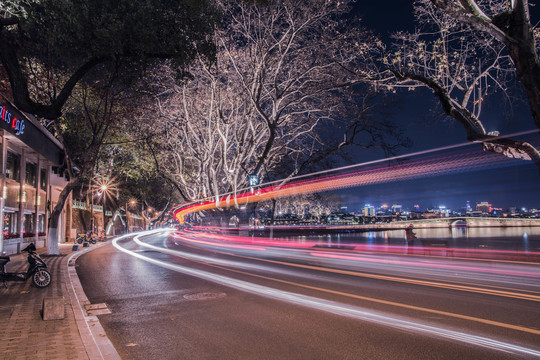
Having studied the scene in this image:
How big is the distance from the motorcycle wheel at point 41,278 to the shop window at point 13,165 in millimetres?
14948

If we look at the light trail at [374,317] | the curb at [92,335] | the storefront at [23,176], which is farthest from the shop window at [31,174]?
the light trail at [374,317]

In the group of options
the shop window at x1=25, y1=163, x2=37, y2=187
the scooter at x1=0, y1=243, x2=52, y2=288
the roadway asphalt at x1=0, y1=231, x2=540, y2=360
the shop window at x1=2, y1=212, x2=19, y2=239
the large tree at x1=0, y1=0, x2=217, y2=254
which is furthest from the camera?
the shop window at x1=25, y1=163, x2=37, y2=187

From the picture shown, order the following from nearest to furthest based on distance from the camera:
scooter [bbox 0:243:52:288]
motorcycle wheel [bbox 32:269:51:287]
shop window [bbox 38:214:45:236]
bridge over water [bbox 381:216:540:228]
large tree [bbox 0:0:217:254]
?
1. large tree [bbox 0:0:217:254]
2. scooter [bbox 0:243:52:288]
3. motorcycle wheel [bbox 32:269:51:287]
4. shop window [bbox 38:214:45:236]
5. bridge over water [bbox 381:216:540:228]

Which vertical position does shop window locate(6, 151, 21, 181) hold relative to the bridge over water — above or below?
above

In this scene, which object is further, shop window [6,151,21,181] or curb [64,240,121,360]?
shop window [6,151,21,181]

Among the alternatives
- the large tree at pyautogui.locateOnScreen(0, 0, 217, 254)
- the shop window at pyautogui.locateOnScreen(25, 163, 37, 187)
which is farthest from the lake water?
the shop window at pyautogui.locateOnScreen(25, 163, 37, 187)

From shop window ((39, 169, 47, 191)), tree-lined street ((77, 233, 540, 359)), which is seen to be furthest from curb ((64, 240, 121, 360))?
shop window ((39, 169, 47, 191))

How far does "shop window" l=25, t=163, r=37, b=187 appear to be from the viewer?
85.1 feet

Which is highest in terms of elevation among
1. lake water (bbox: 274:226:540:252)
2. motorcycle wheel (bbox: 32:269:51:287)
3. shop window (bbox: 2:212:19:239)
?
shop window (bbox: 2:212:19:239)

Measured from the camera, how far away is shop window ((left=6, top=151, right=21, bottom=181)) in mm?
22109

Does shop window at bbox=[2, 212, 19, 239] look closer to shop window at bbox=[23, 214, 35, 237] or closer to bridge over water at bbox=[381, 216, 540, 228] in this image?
shop window at bbox=[23, 214, 35, 237]

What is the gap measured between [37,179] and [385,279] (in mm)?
25697

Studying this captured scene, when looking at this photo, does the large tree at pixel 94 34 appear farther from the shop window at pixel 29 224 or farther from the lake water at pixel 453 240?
the shop window at pixel 29 224

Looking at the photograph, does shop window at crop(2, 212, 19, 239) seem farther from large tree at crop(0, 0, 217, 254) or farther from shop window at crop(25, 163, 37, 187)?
large tree at crop(0, 0, 217, 254)
